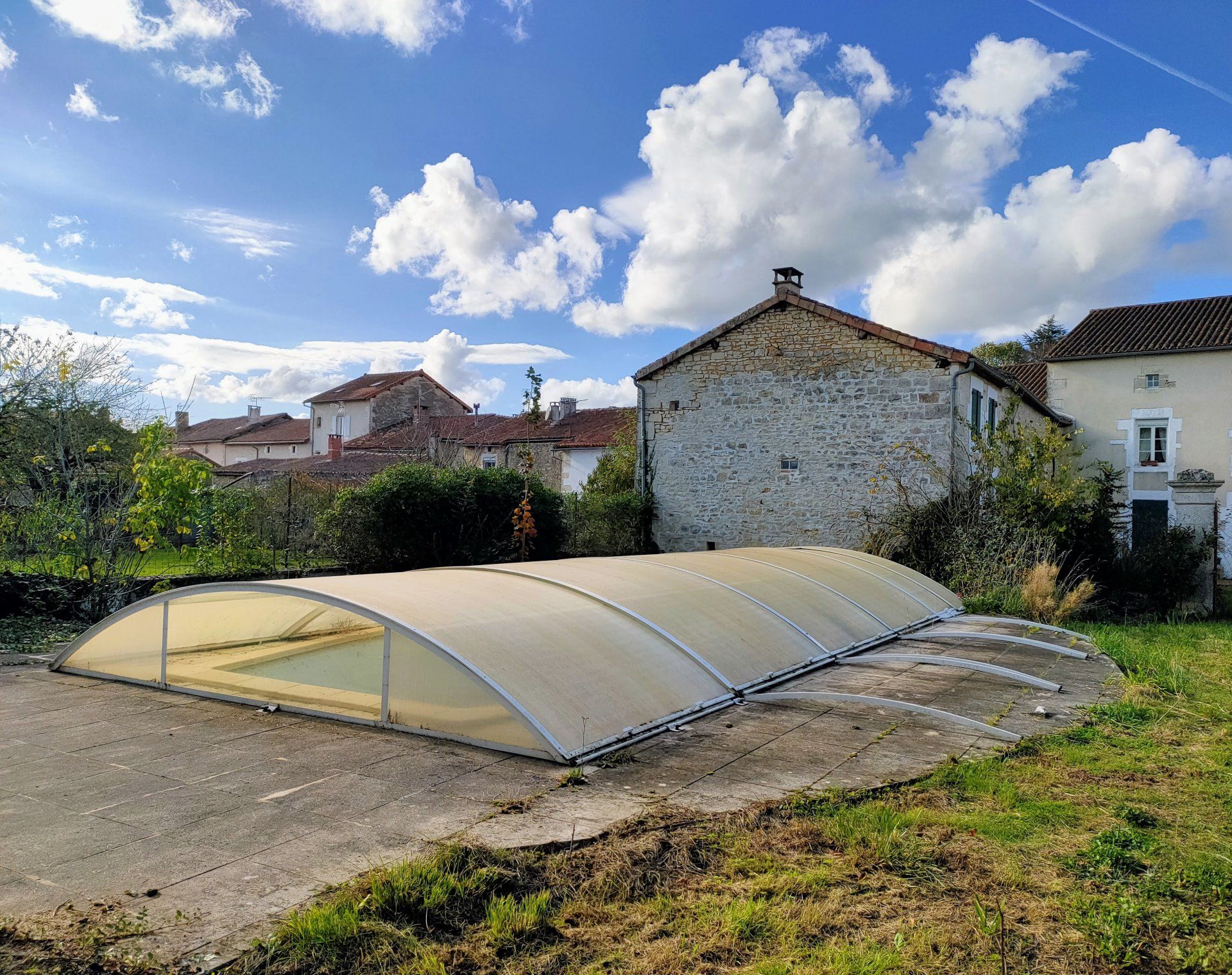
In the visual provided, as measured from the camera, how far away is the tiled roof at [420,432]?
34.2 m

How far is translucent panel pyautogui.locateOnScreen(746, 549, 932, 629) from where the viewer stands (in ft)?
35.2

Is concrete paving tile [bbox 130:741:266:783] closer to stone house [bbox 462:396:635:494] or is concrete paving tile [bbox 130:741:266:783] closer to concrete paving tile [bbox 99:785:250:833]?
concrete paving tile [bbox 99:785:250:833]

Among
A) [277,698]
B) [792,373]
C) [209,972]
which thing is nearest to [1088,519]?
[792,373]

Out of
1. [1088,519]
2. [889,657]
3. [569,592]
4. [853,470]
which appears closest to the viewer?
[569,592]

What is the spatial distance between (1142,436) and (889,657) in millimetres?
21873

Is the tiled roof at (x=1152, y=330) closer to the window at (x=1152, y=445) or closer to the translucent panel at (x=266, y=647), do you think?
the window at (x=1152, y=445)

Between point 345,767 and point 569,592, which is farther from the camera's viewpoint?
point 569,592

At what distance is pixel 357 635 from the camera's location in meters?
6.51

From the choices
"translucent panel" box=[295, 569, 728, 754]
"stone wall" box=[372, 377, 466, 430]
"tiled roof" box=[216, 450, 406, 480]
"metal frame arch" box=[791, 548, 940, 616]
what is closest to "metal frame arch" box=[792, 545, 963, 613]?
"metal frame arch" box=[791, 548, 940, 616]

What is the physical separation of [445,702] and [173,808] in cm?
168

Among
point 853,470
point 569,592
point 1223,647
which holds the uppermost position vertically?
point 853,470

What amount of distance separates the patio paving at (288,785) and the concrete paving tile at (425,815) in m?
0.01

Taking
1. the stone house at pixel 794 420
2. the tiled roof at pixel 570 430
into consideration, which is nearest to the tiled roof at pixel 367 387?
the tiled roof at pixel 570 430

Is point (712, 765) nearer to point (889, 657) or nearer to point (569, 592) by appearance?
point (569, 592)
